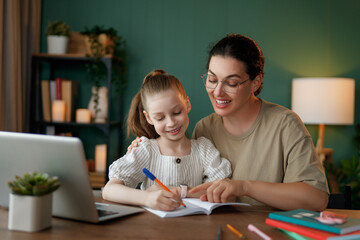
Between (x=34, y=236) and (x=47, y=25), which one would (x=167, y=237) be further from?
(x=47, y=25)

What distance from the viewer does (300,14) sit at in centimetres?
372

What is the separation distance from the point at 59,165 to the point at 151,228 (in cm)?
31

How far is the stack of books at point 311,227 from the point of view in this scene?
102cm

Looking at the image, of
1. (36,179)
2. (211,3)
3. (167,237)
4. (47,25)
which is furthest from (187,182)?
(47,25)

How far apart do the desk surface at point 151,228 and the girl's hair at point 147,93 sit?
538 millimetres

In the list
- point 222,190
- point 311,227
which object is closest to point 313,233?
point 311,227

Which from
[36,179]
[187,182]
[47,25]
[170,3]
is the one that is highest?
[170,3]

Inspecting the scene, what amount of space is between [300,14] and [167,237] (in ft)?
10.4

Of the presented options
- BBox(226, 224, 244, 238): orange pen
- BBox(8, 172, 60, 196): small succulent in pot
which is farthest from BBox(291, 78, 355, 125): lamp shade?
BBox(8, 172, 60, 196): small succulent in pot

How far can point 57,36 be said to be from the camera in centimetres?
345

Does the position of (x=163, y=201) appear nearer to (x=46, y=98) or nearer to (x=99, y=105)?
(x=99, y=105)

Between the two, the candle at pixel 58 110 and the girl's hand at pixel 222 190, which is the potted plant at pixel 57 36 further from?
the girl's hand at pixel 222 190

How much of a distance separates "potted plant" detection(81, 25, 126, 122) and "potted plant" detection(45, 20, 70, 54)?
163 millimetres

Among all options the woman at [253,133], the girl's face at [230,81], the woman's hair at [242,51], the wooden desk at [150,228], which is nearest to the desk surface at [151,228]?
the wooden desk at [150,228]
